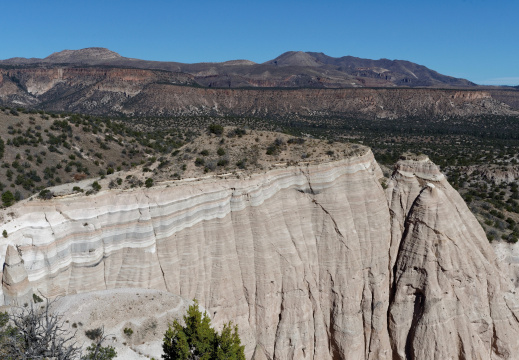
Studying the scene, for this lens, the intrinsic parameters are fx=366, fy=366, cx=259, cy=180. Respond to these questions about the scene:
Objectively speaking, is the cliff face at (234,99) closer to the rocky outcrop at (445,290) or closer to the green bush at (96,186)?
the green bush at (96,186)

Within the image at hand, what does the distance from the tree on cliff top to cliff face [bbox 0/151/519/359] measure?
402cm

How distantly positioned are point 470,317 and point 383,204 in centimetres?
781

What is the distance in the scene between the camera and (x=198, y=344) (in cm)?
1418

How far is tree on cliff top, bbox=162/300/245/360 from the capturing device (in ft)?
45.7

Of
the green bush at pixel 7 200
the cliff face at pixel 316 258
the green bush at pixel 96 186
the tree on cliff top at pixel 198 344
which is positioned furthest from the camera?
the green bush at pixel 7 200

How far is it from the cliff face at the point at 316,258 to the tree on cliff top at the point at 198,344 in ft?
13.2

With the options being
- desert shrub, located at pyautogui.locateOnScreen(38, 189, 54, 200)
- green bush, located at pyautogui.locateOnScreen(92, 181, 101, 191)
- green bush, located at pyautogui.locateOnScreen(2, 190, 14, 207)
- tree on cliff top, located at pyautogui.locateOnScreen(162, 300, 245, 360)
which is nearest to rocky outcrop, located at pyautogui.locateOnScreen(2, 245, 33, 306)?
desert shrub, located at pyautogui.locateOnScreen(38, 189, 54, 200)

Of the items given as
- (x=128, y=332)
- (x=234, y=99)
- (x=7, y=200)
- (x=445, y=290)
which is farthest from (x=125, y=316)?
(x=234, y=99)

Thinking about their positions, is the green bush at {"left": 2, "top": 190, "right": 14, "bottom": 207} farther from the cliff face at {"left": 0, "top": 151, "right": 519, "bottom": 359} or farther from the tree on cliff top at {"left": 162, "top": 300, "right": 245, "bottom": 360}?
the tree on cliff top at {"left": 162, "top": 300, "right": 245, "bottom": 360}

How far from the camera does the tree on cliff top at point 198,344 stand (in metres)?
13.9

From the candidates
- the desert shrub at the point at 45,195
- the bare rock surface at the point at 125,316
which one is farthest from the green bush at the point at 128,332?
the desert shrub at the point at 45,195

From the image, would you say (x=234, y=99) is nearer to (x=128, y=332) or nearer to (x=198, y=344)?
(x=128, y=332)

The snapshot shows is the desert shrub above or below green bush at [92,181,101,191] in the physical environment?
below

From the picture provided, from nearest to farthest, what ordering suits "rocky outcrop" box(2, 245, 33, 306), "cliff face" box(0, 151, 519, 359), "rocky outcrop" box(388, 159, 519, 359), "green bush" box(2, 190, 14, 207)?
"rocky outcrop" box(2, 245, 33, 306) < "cliff face" box(0, 151, 519, 359) < "rocky outcrop" box(388, 159, 519, 359) < "green bush" box(2, 190, 14, 207)
